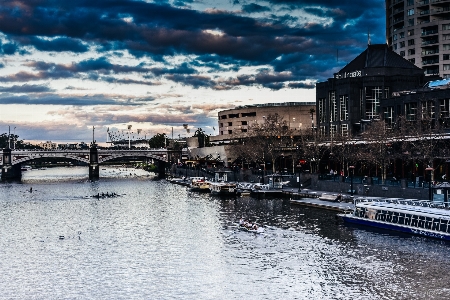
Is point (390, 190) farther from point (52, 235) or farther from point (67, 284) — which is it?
point (67, 284)

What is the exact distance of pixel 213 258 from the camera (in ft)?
205

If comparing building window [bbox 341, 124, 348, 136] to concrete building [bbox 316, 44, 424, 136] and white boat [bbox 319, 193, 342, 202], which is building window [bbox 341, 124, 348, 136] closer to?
concrete building [bbox 316, 44, 424, 136]

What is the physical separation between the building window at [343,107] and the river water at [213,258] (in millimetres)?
65735

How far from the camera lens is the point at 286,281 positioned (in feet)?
174

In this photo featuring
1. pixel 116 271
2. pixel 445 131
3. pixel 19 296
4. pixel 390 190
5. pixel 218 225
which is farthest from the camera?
pixel 445 131

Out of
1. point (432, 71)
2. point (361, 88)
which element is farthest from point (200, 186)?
point (432, 71)

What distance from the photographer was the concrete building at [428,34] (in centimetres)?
19031

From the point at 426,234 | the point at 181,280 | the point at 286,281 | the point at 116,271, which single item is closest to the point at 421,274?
the point at 286,281

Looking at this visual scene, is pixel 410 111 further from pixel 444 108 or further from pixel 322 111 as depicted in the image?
pixel 322 111

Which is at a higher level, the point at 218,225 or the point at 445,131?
the point at 445,131

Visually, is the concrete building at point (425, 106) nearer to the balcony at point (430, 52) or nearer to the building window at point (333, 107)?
the building window at point (333, 107)

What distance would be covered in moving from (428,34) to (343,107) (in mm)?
51039

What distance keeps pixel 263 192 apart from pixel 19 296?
76.4 metres

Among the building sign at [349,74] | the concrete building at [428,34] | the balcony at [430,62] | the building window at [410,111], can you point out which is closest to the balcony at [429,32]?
the concrete building at [428,34]
